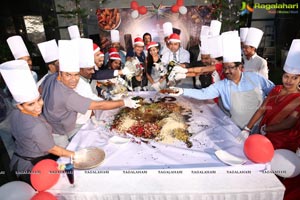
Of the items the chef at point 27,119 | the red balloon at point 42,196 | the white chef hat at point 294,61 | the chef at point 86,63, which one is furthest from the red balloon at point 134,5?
the red balloon at point 42,196

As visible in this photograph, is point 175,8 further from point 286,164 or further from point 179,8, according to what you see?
point 286,164

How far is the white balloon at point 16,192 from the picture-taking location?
1537 mm

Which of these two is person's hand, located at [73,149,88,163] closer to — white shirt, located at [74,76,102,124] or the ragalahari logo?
white shirt, located at [74,76,102,124]

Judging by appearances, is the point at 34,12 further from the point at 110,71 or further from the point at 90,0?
the point at 110,71

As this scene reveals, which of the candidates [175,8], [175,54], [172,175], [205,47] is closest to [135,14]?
[175,8]

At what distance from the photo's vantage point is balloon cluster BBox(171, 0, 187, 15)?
7797 mm

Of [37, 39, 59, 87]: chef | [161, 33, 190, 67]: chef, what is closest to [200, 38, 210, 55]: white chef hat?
[161, 33, 190, 67]: chef

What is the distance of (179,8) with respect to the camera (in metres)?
7.90

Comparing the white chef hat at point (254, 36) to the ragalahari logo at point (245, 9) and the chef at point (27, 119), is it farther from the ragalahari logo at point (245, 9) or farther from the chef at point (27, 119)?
the ragalahari logo at point (245, 9)

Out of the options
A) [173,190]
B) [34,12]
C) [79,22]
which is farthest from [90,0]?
[173,190]

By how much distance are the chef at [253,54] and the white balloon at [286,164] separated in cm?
223

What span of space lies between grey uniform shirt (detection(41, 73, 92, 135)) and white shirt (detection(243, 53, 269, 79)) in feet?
9.55

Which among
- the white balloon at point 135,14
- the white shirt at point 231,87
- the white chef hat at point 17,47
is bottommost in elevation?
the white shirt at point 231,87

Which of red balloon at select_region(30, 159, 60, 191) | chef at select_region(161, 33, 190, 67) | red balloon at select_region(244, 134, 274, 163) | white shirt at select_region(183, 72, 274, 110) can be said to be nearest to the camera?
red balloon at select_region(30, 159, 60, 191)
